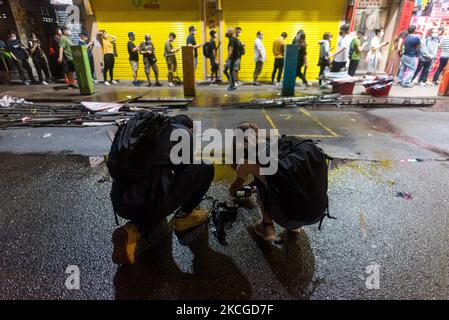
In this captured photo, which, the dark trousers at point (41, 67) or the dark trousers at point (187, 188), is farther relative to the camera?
the dark trousers at point (41, 67)

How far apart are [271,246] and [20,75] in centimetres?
1349

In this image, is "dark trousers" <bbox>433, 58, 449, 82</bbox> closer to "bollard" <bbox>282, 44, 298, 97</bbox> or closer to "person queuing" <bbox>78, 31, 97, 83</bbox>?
"bollard" <bbox>282, 44, 298, 97</bbox>

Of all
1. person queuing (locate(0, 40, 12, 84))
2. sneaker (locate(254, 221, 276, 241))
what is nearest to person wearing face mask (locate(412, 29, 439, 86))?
sneaker (locate(254, 221, 276, 241))

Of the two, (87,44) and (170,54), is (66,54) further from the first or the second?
(170,54)

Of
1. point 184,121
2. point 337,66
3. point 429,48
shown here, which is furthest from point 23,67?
point 429,48

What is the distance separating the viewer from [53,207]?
9.37 feet

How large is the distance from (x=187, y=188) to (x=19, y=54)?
12.5 metres

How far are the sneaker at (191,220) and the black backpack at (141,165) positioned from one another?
0.44 m

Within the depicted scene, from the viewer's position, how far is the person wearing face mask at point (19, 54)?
10.1 metres

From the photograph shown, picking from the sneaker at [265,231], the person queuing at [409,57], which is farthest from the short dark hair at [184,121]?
the person queuing at [409,57]

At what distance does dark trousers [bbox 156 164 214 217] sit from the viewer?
1999 mm

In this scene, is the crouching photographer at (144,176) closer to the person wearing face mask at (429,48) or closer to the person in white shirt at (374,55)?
the person in white shirt at (374,55)

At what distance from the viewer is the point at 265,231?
2.36 meters
